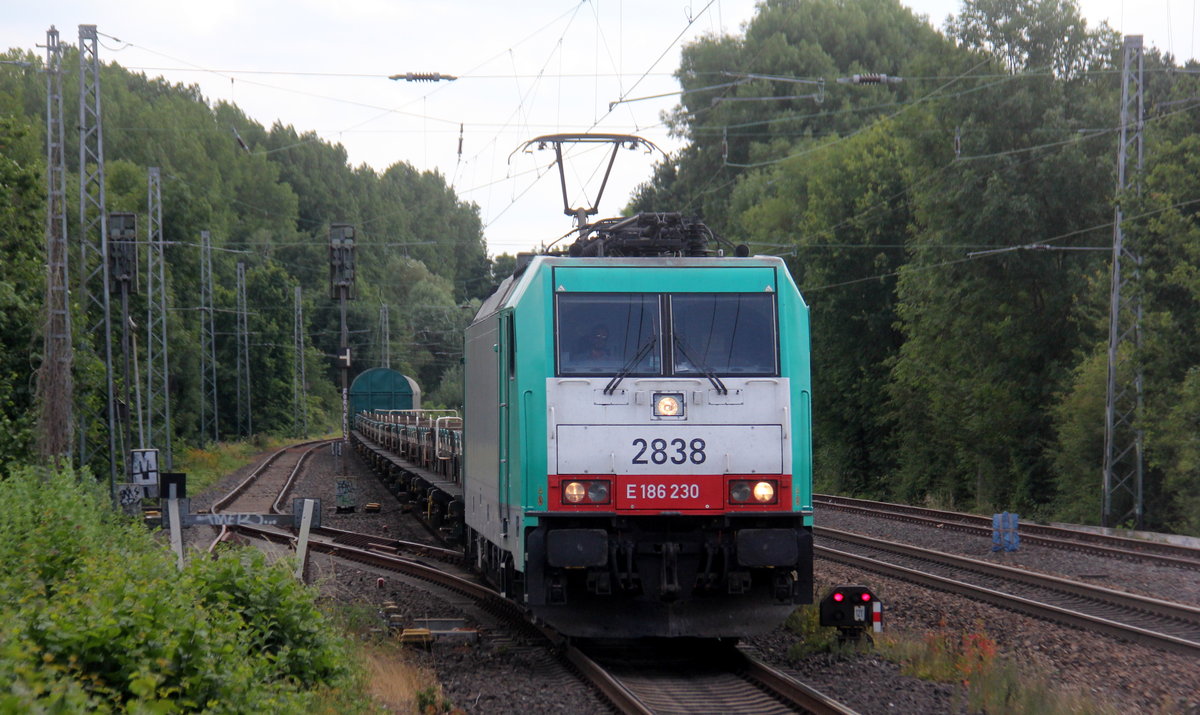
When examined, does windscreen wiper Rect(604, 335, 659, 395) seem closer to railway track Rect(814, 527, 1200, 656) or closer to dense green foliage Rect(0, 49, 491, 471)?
railway track Rect(814, 527, 1200, 656)

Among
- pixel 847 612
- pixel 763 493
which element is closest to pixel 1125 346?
pixel 847 612

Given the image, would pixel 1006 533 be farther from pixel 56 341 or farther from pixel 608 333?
pixel 56 341

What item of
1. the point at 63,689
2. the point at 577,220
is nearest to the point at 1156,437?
the point at 577,220

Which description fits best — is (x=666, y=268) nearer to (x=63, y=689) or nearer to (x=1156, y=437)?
(x=63, y=689)

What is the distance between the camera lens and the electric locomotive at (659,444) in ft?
31.1

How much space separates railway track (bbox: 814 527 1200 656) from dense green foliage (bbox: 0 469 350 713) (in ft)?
24.4

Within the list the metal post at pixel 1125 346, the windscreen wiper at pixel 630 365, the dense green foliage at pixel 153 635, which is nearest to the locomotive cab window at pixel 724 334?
the windscreen wiper at pixel 630 365

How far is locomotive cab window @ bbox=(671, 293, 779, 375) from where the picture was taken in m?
9.88

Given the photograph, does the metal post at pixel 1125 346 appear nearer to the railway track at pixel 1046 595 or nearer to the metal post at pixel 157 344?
the railway track at pixel 1046 595

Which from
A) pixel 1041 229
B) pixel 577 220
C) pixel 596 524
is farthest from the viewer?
pixel 1041 229

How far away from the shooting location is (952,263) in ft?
105

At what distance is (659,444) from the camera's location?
9578 mm

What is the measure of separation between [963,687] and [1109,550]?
33.1 feet

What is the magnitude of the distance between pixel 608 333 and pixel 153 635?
4.73 metres
